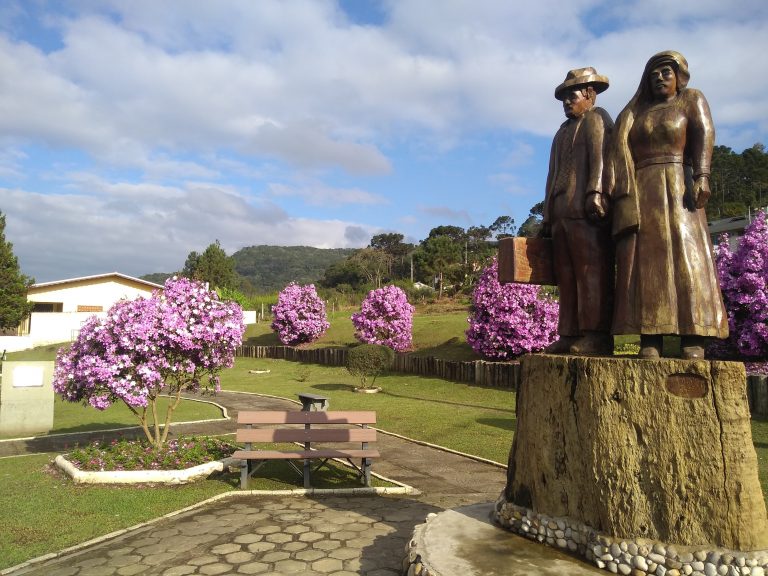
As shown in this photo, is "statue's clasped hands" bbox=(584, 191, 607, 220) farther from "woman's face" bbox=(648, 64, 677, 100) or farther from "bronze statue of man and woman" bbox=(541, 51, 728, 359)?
"woman's face" bbox=(648, 64, 677, 100)

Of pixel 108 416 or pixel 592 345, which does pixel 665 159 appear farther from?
pixel 108 416

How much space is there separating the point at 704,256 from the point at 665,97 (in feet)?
4.22

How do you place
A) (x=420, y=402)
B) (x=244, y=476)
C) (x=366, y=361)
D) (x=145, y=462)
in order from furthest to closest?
(x=366, y=361), (x=420, y=402), (x=145, y=462), (x=244, y=476)

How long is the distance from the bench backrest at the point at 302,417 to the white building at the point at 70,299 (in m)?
33.2

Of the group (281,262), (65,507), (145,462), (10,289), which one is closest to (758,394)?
(145,462)

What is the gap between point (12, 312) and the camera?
3431 centimetres

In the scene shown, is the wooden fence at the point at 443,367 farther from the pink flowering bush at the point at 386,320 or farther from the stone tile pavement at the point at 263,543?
the stone tile pavement at the point at 263,543

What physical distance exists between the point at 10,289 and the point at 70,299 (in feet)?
24.8

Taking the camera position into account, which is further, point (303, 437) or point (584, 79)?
point (303, 437)

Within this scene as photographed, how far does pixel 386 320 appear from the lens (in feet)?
83.8

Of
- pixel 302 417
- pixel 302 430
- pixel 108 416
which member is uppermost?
pixel 302 417

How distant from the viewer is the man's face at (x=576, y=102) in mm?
5027

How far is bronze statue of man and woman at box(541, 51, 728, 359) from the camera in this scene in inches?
168

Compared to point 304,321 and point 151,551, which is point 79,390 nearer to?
point 151,551
